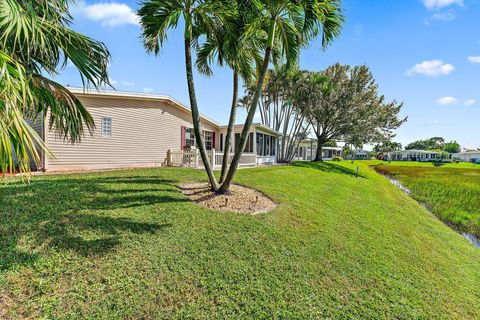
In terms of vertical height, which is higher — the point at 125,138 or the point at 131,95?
the point at 131,95

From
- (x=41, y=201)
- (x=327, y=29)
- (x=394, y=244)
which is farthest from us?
(x=327, y=29)

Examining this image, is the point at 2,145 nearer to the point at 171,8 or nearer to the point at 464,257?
the point at 171,8

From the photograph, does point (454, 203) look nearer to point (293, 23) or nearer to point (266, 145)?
point (293, 23)

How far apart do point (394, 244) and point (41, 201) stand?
8472 millimetres

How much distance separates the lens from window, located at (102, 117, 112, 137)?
1199 cm

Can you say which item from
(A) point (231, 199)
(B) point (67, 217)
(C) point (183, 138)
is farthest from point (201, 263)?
(C) point (183, 138)

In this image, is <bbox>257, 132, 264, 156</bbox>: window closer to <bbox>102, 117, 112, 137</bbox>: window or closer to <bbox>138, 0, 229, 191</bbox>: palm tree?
<bbox>102, 117, 112, 137</bbox>: window

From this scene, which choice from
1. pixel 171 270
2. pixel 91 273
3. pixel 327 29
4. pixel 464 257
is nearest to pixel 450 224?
pixel 464 257

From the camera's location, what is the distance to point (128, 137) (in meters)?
12.9

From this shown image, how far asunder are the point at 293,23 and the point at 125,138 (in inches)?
390

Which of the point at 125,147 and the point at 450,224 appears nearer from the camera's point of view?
the point at 450,224

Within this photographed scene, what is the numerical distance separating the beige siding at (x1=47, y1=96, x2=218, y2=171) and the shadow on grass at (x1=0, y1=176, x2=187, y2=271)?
14.1ft

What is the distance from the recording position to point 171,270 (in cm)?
388

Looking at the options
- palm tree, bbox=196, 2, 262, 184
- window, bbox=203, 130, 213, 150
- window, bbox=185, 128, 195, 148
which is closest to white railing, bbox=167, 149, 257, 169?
window, bbox=185, 128, 195, 148
